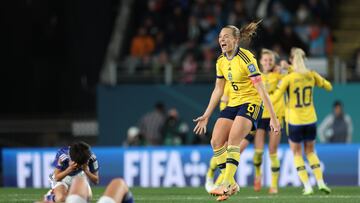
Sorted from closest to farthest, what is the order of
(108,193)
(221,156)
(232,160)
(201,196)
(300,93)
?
(108,193) < (232,160) < (221,156) < (201,196) < (300,93)

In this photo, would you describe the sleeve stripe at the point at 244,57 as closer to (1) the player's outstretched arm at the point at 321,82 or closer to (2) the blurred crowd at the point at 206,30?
(1) the player's outstretched arm at the point at 321,82

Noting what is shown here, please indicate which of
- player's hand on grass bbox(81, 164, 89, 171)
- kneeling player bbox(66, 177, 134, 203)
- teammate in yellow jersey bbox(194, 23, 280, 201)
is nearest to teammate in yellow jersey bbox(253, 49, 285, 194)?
teammate in yellow jersey bbox(194, 23, 280, 201)

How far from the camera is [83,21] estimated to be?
27.4 metres

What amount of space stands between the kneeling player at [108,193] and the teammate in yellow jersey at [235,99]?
2773mm

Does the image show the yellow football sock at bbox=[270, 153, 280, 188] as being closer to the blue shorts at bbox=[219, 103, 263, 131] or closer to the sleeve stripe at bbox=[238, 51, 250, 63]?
the blue shorts at bbox=[219, 103, 263, 131]

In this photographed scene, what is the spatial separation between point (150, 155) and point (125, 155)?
1.79 ft

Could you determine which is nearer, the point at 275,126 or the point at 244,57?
the point at 275,126

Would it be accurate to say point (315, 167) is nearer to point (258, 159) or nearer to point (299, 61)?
point (258, 159)

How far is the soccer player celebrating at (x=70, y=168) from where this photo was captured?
12.1m

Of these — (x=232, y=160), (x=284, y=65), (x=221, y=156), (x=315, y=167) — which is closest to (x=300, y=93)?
(x=284, y=65)

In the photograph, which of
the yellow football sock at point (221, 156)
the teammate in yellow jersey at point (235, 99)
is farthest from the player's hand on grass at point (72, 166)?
the yellow football sock at point (221, 156)

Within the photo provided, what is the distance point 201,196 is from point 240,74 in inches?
113

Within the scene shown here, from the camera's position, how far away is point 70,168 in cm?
1239

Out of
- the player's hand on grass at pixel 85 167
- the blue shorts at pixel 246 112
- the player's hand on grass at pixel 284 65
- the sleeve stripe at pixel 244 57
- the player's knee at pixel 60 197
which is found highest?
the sleeve stripe at pixel 244 57
